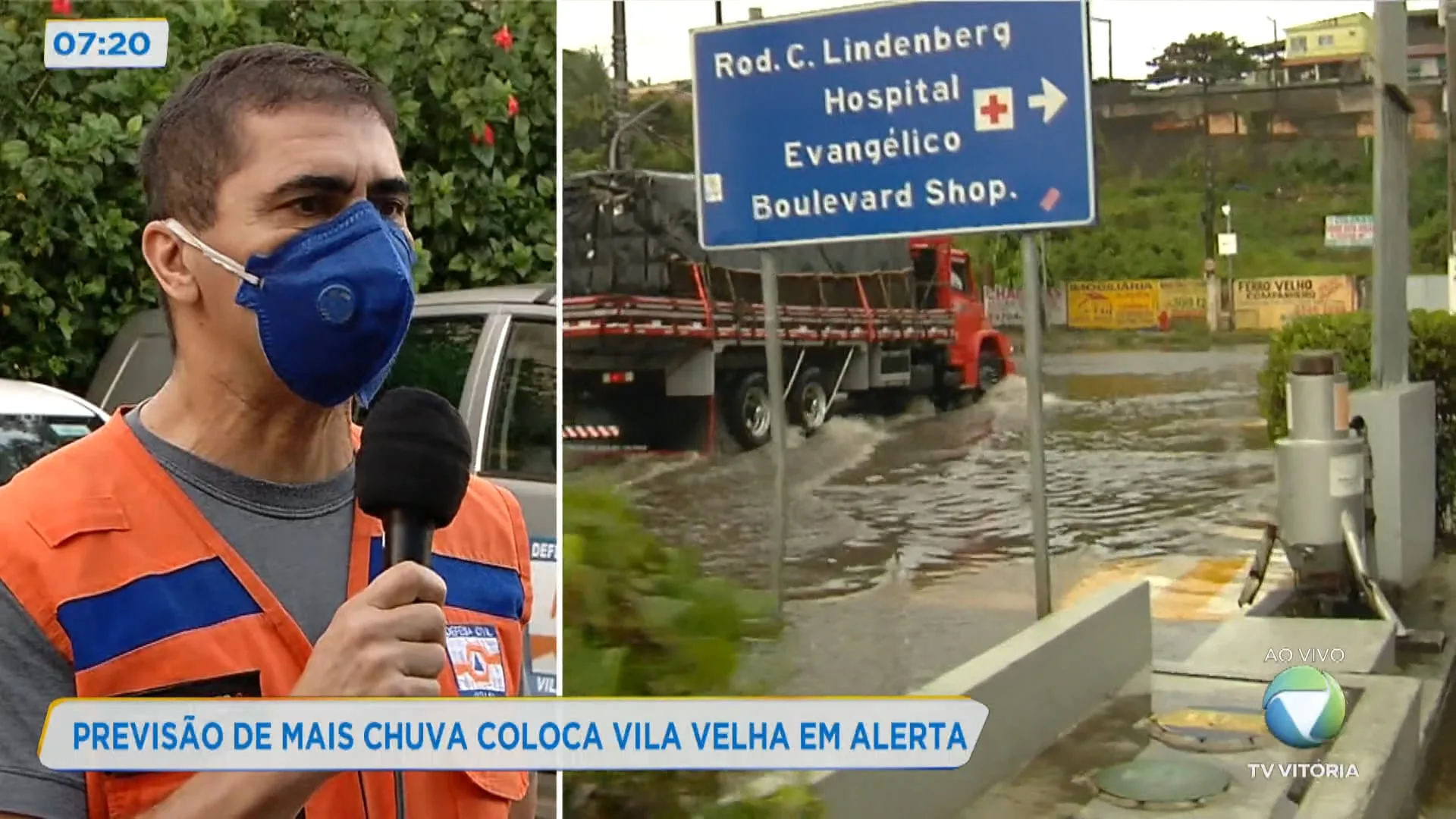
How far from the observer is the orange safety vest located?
5.46 feet

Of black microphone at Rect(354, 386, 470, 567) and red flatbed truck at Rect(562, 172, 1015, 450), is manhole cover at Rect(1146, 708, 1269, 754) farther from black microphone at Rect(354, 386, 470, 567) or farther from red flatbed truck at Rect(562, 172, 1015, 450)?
black microphone at Rect(354, 386, 470, 567)

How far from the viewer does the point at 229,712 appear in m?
1.87

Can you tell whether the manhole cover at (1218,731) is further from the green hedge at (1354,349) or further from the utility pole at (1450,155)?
the utility pole at (1450,155)

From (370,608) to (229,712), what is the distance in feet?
1.21

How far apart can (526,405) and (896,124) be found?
785 millimetres

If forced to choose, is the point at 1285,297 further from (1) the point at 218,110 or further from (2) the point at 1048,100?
(1) the point at 218,110

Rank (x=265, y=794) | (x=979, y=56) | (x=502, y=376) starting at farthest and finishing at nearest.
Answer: (x=502, y=376)
(x=979, y=56)
(x=265, y=794)

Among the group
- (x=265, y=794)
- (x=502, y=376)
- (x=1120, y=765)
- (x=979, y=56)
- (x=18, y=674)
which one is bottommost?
(x=1120, y=765)

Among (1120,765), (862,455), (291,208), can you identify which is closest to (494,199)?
(291,208)

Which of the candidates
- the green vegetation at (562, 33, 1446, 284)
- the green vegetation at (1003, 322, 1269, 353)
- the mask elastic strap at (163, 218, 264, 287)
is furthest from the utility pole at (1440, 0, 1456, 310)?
the mask elastic strap at (163, 218, 264, 287)

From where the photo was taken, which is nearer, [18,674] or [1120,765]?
[18,674]

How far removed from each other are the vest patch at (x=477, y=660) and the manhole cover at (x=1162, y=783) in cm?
106

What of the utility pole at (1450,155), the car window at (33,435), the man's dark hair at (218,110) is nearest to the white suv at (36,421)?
the car window at (33,435)

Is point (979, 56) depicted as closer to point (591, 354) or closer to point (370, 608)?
point (591, 354)
